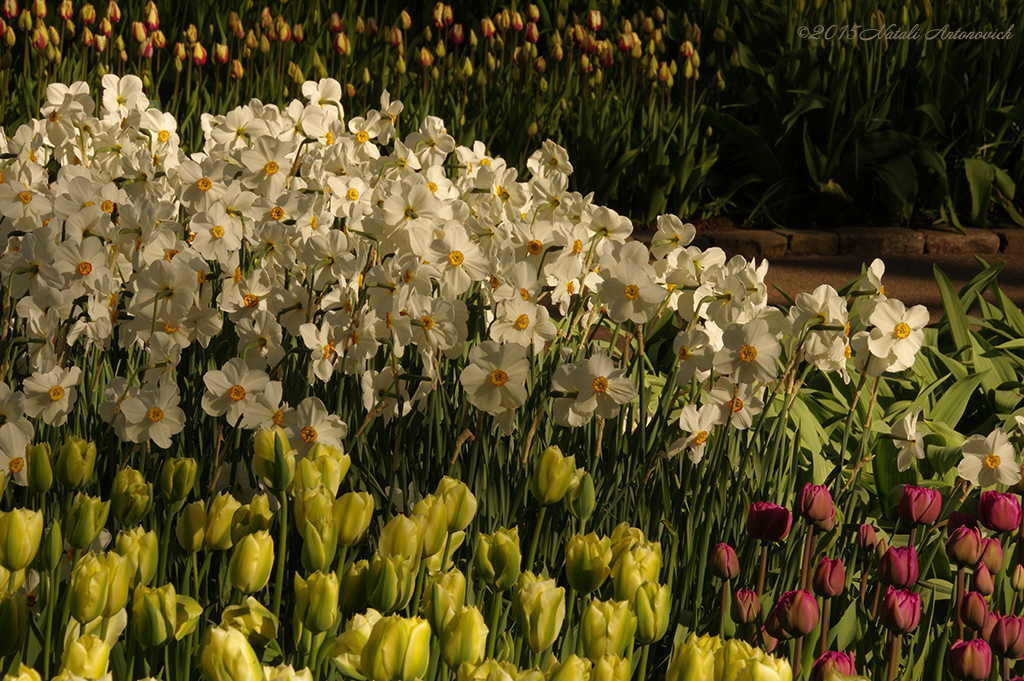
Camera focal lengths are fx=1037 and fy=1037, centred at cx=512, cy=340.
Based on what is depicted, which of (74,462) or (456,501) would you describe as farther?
(74,462)

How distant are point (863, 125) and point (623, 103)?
1262 millimetres

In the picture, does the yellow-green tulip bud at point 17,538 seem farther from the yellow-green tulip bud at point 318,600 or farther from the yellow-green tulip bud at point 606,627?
the yellow-green tulip bud at point 606,627

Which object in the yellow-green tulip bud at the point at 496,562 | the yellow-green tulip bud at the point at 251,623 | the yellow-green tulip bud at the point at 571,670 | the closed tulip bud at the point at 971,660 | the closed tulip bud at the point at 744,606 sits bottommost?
the closed tulip bud at the point at 744,606

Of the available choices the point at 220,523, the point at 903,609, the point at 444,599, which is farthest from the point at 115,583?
the point at 903,609

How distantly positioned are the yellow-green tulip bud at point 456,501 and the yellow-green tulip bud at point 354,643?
0.21 metres

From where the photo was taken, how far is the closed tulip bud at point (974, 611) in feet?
3.58

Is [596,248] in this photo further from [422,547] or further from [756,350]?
[422,547]

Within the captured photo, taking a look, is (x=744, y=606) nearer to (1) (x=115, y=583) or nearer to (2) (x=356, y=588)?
(2) (x=356, y=588)

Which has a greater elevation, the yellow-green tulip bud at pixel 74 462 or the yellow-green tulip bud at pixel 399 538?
the yellow-green tulip bud at pixel 399 538

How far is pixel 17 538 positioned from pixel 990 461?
1178mm

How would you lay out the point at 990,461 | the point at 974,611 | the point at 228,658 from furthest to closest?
1. the point at 990,461
2. the point at 974,611
3. the point at 228,658

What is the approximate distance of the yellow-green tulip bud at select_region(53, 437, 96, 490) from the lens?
1.15 metres

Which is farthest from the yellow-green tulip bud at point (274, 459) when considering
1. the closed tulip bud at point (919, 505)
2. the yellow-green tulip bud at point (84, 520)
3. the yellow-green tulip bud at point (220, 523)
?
the closed tulip bud at point (919, 505)

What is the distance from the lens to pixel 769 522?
1204 millimetres
